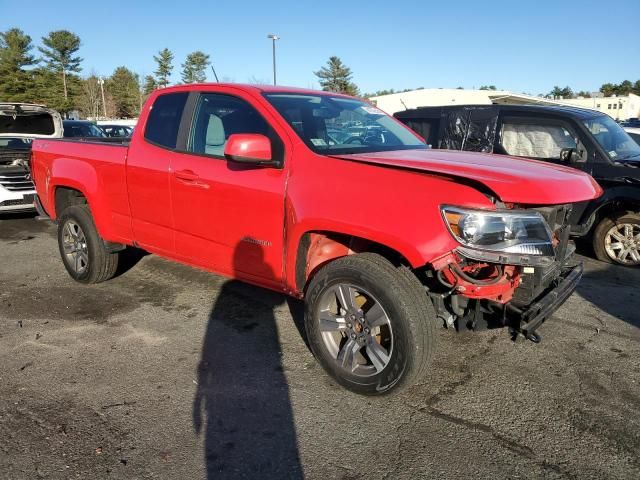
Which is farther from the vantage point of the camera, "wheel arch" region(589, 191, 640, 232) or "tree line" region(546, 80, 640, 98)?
"tree line" region(546, 80, 640, 98)

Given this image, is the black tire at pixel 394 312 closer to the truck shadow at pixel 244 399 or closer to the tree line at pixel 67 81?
the truck shadow at pixel 244 399

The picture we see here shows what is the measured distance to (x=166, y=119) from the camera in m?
4.34

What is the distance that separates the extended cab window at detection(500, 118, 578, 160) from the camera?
6.35 m

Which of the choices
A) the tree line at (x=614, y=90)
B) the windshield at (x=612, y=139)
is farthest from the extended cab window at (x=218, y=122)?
the tree line at (x=614, y=90)

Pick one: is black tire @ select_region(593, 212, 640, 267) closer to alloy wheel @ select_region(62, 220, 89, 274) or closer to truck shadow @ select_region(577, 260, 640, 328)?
truck shadow @ select_region(577, 260, 640, 328)

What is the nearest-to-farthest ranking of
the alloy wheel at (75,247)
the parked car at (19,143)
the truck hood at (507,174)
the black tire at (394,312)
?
the truck hood at (507,174) < the black tire at (394,312) < the alloy wheel at (75,247) < the parked car at (19,143)

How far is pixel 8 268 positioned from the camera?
589 cm

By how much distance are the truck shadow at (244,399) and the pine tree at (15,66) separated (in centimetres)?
6178

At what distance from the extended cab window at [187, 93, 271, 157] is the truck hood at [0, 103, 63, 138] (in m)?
6.33

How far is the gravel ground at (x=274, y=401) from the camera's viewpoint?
100 inches

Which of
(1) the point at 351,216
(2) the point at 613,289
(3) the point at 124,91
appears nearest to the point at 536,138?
(2) the point at 613,289

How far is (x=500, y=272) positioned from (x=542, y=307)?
34cm

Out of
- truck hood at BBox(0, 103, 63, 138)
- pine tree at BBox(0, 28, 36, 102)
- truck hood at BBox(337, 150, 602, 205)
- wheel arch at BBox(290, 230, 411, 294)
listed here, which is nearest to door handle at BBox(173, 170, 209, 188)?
wheel arch at BBox(290, 230, 411, 294)

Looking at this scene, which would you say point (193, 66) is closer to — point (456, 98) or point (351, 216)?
point (456, 98)
